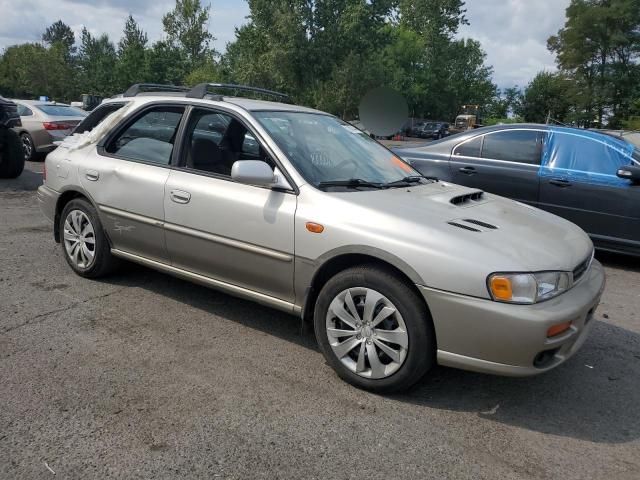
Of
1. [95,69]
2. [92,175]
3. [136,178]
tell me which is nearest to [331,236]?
[136,178]

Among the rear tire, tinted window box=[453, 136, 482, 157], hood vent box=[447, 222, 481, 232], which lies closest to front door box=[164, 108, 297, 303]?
hood vent box=[447, 222, 481, 232]

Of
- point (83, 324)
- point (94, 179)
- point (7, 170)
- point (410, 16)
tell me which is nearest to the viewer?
point (83, 324)

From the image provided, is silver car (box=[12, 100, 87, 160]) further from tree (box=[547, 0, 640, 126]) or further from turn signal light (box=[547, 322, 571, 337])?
tree (box=[547, 0, 640, 126])

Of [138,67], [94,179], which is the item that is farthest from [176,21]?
[94,179]

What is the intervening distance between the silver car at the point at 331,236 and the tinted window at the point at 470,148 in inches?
111

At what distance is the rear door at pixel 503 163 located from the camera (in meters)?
6.50

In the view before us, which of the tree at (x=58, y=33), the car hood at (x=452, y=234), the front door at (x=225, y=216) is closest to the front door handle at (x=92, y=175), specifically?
the front door at (x=225, y=216)

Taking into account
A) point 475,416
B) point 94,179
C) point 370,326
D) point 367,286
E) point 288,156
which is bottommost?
point 475,416

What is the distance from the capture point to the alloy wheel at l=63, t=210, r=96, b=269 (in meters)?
4.64

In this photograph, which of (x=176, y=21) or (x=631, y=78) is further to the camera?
(x=176, y=21)

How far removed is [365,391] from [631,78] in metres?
53.7

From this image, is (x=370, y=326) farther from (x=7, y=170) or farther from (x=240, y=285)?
(x=7, y=170)

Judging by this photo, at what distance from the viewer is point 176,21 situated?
59469mm

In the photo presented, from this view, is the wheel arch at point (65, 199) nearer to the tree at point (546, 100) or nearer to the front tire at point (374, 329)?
the front tire at point (374, 329)
